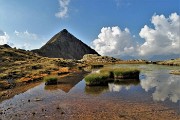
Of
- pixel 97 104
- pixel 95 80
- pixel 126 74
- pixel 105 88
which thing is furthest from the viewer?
pixel 126 74

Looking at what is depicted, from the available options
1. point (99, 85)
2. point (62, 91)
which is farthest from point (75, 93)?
point (99, 85)

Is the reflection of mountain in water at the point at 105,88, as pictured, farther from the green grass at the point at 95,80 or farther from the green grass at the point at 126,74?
the green grass at the point at 126,74

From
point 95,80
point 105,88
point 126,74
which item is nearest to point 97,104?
point 105,88

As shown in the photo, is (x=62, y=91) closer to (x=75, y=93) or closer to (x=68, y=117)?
(x=75, y=93)

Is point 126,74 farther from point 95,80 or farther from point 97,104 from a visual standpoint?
point 97,104

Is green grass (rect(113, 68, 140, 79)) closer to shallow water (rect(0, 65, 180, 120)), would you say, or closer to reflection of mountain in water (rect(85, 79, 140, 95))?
reflection of mountain in water (rect(85, 79, 140, 95))

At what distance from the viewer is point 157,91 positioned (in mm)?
42906

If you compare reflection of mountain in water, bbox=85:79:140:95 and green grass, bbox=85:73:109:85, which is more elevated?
green grass, bbox=85:73:109:85

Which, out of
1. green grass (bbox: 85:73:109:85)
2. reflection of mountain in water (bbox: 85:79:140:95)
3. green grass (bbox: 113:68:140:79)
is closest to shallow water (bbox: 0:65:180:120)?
reflection of mountain in water (bbox: 85:79:140:95)

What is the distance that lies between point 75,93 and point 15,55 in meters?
84.2

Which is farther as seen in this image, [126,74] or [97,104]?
[126,74]

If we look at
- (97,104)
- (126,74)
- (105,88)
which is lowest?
(97,104)

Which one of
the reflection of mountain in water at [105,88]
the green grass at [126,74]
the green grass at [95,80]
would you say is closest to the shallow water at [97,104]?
the reflection of mountain in water at [105,88]

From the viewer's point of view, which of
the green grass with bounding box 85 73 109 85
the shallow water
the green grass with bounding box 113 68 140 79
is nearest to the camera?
the shallow water
